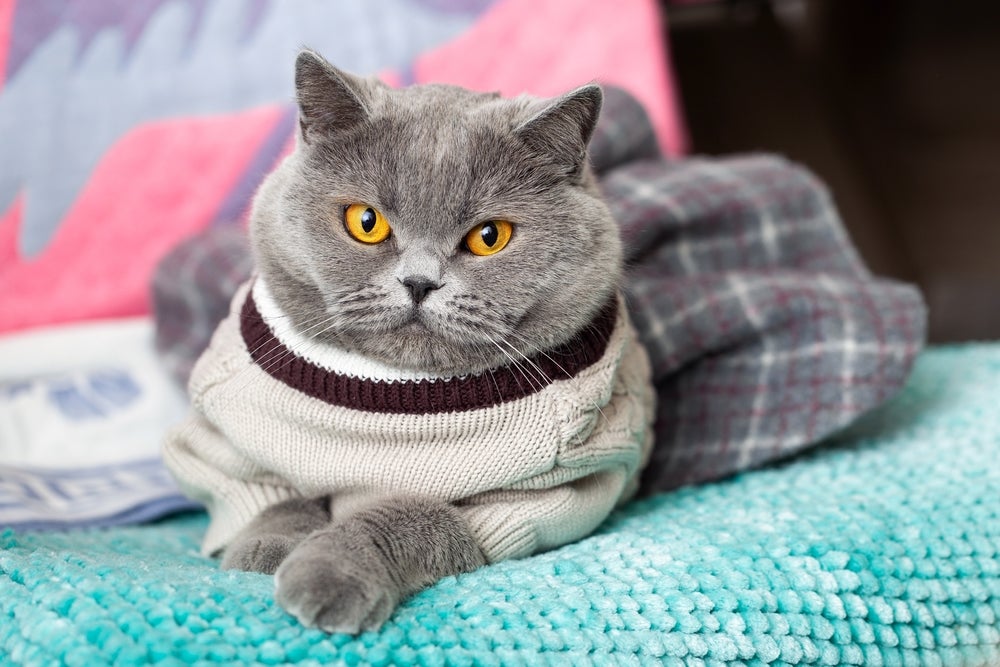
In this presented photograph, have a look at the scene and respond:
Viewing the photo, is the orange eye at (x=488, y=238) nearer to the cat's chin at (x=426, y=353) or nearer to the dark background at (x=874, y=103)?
the cat's chin at (x=426, y=353)

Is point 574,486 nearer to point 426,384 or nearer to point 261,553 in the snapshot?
point 426,384

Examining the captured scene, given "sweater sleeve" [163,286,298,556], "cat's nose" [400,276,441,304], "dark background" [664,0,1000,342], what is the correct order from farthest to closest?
"dark background" [664,0,1000,342] → "sweater sleeve" [163,286,298,556] → "cat's nose" [400,276,441,304]

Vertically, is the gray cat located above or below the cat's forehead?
below

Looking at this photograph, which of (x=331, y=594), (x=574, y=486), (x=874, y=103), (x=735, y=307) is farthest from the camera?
(x=874, y=103)

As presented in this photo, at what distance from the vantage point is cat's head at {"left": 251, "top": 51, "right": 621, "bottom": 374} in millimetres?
827

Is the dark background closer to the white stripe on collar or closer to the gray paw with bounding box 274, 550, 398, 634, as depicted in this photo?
the white stripe on collar

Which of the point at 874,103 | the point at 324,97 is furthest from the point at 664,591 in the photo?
the point at 874,103

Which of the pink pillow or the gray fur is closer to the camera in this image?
the gray fur

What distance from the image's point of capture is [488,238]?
85 cm

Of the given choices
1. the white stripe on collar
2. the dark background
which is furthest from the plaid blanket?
the dark background

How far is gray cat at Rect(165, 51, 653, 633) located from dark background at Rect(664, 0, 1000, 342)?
159 centimetres

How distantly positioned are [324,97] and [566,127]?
22 centimetres

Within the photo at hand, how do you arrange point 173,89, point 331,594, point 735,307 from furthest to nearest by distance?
point 173,89 → point 735,307 → point 331,594

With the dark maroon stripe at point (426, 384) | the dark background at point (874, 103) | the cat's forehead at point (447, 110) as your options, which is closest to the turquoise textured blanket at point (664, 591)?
the dark maroon stripe at point (426, 384)
